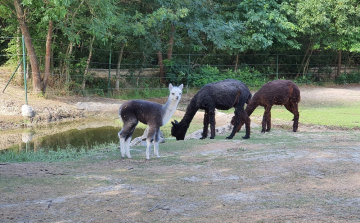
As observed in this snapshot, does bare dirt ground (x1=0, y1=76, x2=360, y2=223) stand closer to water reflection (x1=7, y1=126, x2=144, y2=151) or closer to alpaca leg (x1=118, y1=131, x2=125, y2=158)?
alpaca leg (x1=118, y1=131, x2=125, y2=158)

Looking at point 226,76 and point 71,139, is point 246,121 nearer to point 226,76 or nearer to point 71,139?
point 71,139

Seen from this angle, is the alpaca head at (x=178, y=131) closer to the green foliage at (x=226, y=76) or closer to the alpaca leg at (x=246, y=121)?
the alpaca leg at (x=246, y=121)

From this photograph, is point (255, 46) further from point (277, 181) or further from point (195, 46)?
point (277, 181)

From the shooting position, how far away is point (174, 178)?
20.6 ft

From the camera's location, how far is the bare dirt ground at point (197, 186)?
4633 mm

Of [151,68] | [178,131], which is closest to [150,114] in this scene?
[178,131]

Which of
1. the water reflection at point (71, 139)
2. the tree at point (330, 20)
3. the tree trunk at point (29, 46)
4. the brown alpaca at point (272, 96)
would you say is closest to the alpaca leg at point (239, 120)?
the brown alpaca at point (272, 96)

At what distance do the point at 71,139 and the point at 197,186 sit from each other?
732 centimetres

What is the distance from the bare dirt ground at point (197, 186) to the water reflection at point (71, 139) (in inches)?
126

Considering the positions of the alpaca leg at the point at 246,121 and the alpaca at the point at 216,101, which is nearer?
the alpaca at the point at 216,101

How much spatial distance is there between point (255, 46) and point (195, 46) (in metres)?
3.76

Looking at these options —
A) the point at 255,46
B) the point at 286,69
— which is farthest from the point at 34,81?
the point at 286,69

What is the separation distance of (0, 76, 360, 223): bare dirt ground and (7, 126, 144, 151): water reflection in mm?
3208

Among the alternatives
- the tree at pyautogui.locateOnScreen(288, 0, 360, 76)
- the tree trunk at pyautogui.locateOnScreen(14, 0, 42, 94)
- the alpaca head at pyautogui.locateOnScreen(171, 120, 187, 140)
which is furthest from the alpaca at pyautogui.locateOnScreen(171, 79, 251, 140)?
the tree at pyautogui.locateOnScreen(288, 0, 360, 76)
